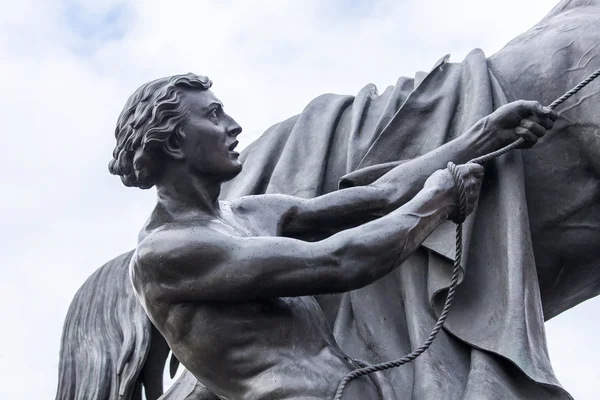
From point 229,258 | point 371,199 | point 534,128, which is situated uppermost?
point 534,128

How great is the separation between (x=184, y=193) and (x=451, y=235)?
1.08 meters

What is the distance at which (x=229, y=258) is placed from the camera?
592 centimetres

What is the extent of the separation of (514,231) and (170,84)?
4.70ft

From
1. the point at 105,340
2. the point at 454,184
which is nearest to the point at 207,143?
the point at 454,184

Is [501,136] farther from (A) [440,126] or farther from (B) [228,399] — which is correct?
(B) [228,399]

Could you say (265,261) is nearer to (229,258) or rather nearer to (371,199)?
(229,258)

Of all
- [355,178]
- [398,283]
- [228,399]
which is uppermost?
[355,178]

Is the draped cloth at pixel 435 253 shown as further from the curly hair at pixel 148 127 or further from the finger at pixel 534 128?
the curly hair at pixel 148 127

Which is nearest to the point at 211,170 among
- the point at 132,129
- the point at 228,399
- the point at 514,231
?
the point at 132,129

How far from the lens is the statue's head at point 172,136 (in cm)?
614

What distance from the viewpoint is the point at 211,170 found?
617 cm

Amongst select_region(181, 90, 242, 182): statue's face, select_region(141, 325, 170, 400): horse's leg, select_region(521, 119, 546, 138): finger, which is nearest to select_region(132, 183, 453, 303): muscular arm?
select_region(181, 90, 242, 182): statue's face

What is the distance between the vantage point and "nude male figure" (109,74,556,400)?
5926 millimetres

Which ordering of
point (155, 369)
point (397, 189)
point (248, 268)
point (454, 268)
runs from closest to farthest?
point (248, 268) < point (454, 268) < point (397, 189) < point (155, 369)
